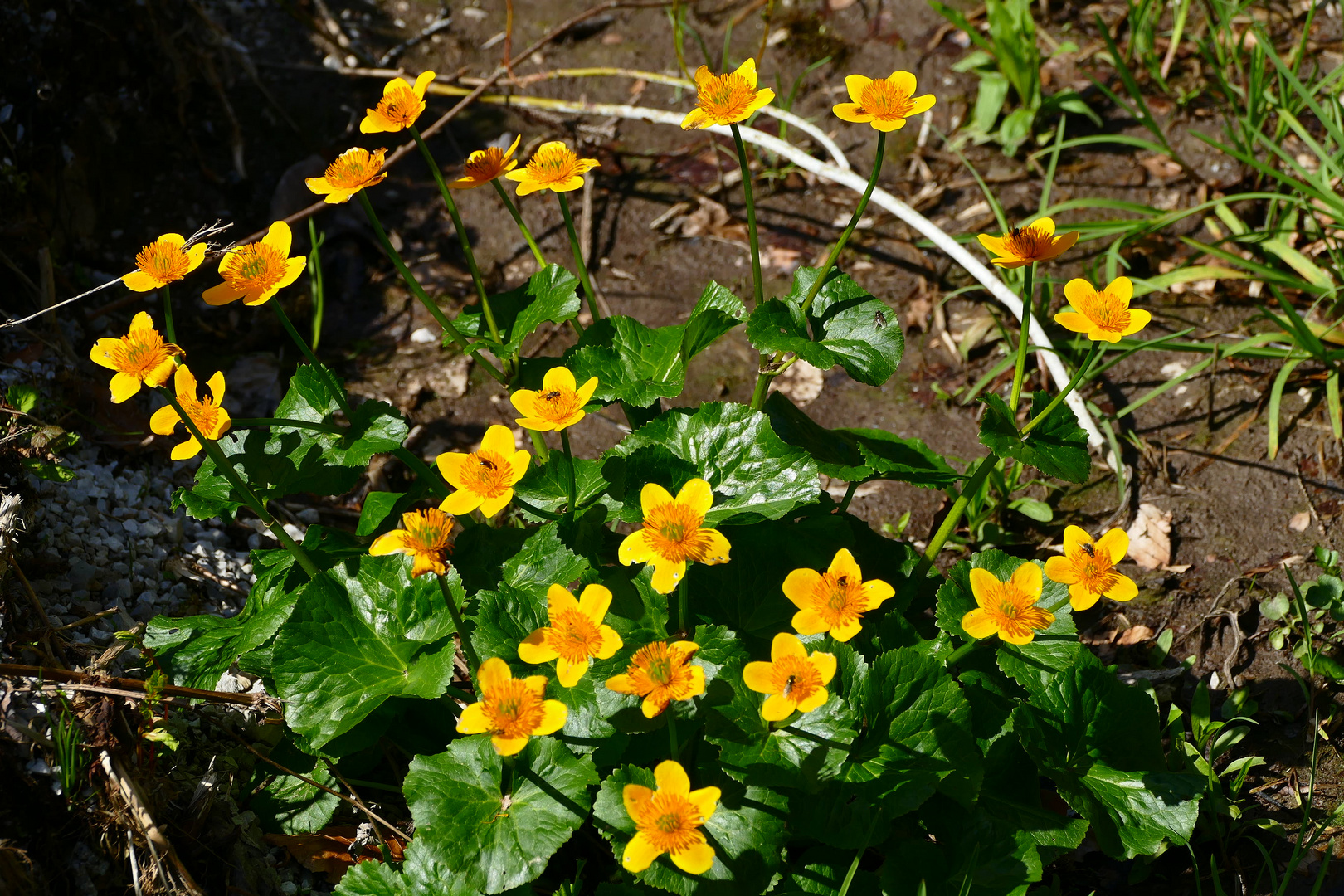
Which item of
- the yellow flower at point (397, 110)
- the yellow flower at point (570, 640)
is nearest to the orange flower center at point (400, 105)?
the yellow flower at point (397, 110)

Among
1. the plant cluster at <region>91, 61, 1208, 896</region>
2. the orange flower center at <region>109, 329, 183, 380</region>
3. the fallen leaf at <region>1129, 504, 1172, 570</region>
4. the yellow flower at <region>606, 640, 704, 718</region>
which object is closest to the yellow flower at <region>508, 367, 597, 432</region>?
the plant cluster at <region>91, 61, 1208, 896</region>

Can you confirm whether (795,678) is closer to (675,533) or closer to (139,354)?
(675,533)

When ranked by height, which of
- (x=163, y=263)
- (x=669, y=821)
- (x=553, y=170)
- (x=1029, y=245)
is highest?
(x=163, y=263)

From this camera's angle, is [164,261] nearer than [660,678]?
No

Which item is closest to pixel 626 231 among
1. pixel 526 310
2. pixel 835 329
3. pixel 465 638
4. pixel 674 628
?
pixel 526 310

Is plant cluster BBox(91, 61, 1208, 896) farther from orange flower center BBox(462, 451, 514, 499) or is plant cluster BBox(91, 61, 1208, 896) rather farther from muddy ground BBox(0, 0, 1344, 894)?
muddy ground BBox(0, 0, 1344, 894)

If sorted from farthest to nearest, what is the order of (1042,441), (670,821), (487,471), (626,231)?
(626,231)
(1042,441)
(487,471)
(670,821)
